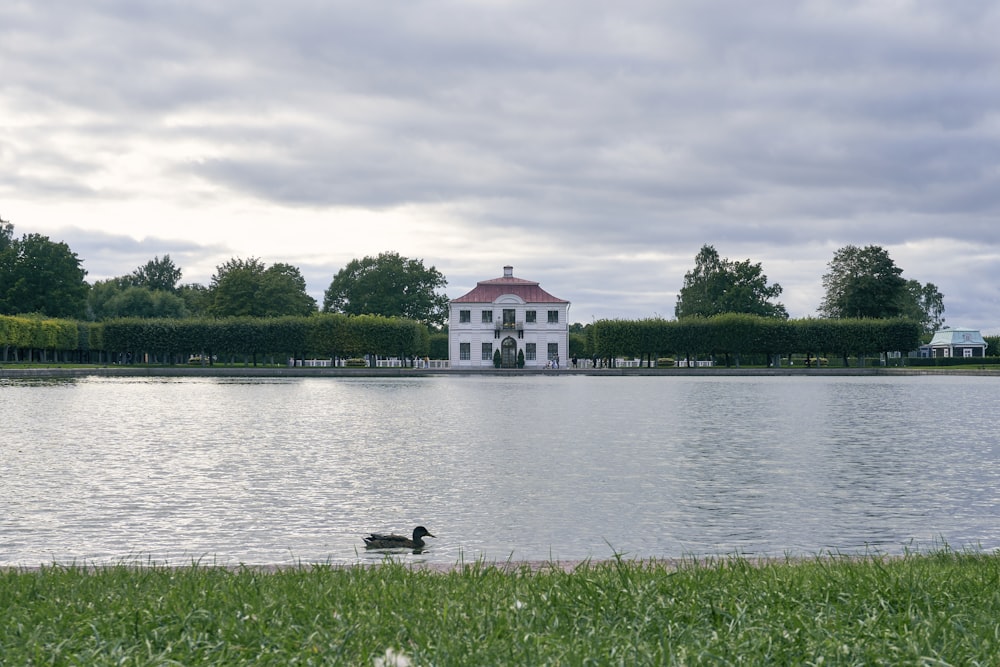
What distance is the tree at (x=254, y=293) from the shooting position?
110938mm

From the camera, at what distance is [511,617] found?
17.8ft

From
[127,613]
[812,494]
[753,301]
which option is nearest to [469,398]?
[812,494]

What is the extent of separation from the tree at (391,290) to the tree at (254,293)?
843 centimetres

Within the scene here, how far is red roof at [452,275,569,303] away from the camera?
101625mm

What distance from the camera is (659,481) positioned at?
16812mm

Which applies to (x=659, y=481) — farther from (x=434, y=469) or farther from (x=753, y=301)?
(x=753, y=301)

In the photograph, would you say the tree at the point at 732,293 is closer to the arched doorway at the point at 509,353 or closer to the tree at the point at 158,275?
the arched doorway at the point at 509,353

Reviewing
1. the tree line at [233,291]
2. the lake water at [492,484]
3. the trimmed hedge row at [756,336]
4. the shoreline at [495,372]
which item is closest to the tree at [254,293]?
the tree line at [233,291]

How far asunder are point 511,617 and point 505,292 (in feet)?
321

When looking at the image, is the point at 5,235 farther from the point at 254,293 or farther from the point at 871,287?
the point at 871,287

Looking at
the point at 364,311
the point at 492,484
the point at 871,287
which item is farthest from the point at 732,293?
the point at 492,484

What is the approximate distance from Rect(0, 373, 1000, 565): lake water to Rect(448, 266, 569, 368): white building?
222ft

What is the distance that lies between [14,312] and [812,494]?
4360 inches

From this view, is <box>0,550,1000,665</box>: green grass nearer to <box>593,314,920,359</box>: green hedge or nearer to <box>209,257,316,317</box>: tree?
<box>593,314,920,359</box>: green hedge
